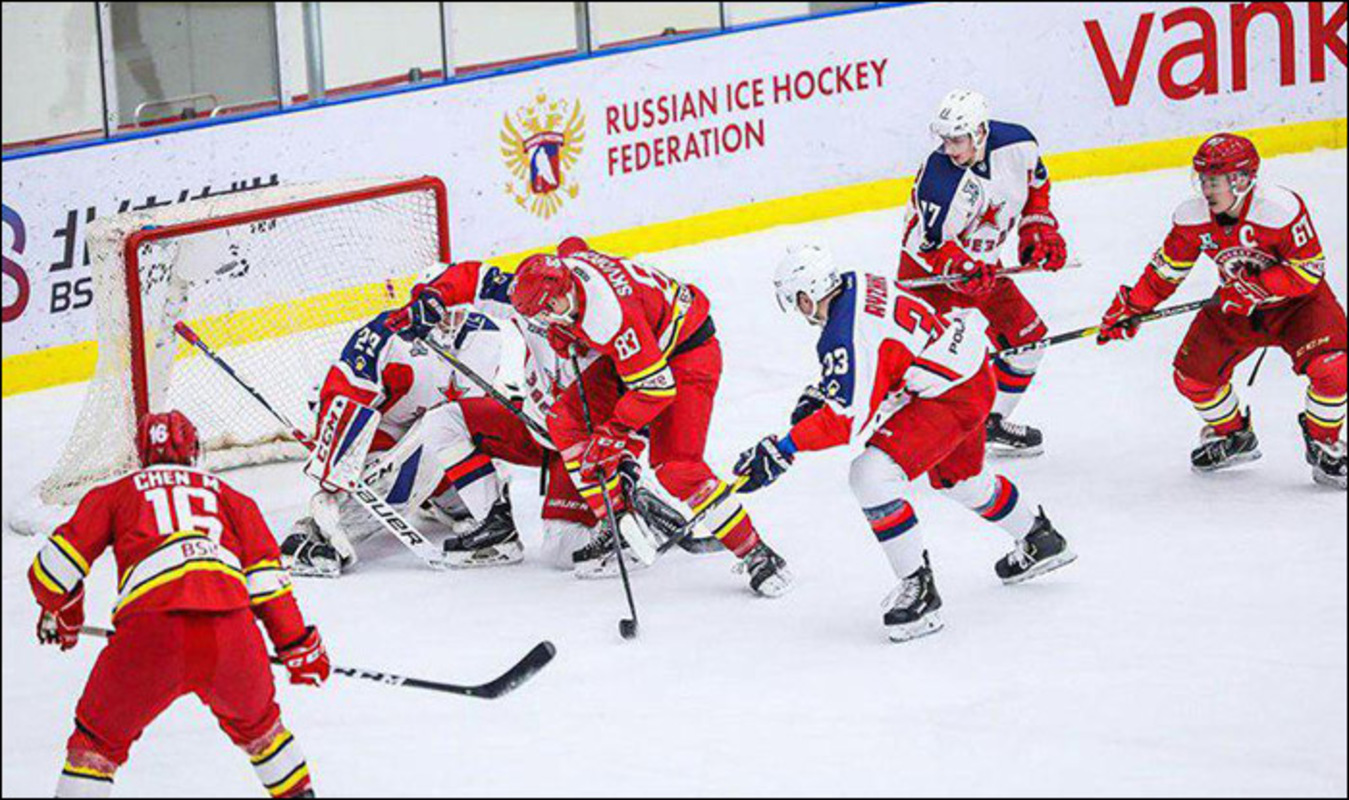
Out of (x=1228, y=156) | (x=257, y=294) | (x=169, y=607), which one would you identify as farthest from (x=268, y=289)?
(x=169, y=607)

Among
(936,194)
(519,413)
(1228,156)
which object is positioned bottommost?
(519,413)

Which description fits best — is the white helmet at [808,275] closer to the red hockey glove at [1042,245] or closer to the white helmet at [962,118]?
the white helmet at [962,118]

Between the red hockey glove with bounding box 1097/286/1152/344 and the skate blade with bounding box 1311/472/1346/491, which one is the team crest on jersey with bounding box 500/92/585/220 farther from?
the skate blade with bounding box 1311/472/1346/491

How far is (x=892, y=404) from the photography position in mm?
5238

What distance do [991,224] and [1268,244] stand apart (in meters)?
0.86

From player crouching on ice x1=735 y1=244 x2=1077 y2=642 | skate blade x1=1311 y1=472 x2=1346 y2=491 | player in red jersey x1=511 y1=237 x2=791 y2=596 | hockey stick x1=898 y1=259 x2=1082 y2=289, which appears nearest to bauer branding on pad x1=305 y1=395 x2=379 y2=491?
player in red jersey x1=511 y1=237 x2=791 y2=596

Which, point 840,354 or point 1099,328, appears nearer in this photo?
point 840,354

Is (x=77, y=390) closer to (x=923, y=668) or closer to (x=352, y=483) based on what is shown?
(x=352, y=483)

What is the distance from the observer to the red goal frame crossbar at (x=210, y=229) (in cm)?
636

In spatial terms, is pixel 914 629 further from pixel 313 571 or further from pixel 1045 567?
pixel 313 571

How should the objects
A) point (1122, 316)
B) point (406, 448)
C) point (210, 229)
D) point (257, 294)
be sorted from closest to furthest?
point (406, 448)
point (1122, 316)
point (210, 229)
point (257, 294)

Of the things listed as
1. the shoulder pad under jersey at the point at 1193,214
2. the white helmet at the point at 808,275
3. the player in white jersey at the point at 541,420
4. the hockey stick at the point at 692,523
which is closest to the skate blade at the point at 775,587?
the hockey stick at the point at 692,523

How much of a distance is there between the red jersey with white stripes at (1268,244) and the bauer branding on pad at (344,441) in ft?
7.30

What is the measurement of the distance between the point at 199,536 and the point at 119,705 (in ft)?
1.07
